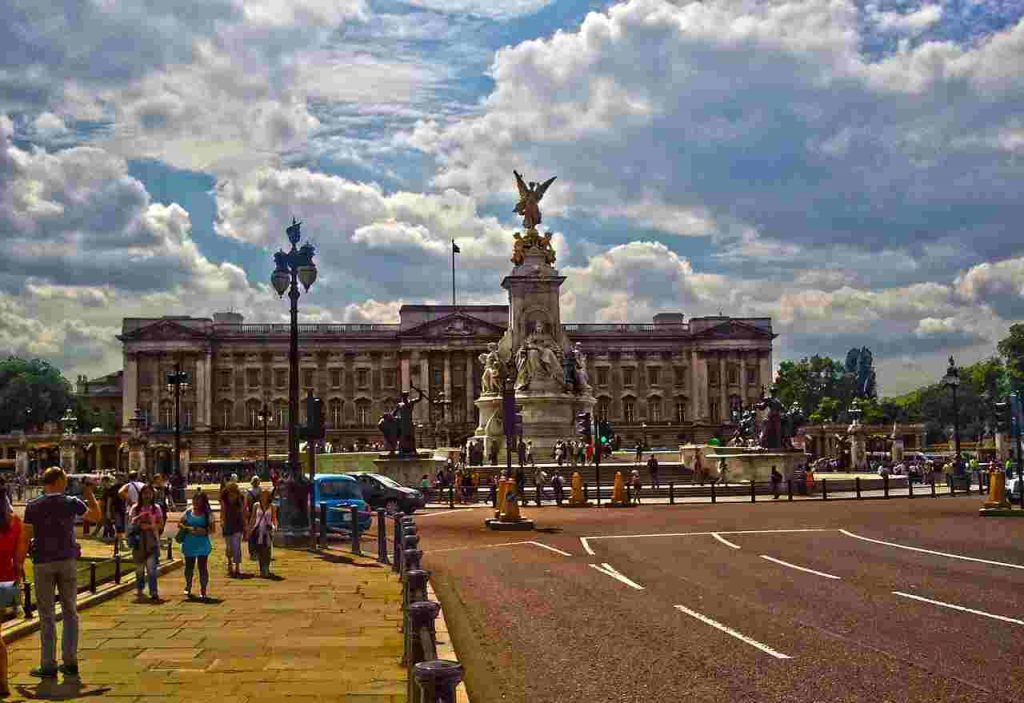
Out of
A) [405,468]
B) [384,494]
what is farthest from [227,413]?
[384,494]

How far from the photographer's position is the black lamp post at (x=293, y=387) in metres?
25.0

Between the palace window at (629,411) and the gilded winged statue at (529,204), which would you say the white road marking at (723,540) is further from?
the palace window at (629,411)

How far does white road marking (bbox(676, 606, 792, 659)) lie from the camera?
38.0ft

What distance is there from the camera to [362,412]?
13925cm

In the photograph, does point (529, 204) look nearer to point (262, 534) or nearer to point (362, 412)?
point (262, 534)

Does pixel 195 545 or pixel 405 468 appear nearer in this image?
pixel 195 545

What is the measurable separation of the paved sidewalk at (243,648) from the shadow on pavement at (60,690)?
10 mm

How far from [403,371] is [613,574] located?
391ft

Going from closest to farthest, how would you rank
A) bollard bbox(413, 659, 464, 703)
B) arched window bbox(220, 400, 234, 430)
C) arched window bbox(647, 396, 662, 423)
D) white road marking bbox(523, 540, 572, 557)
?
bollard bbox(413, 659, 464, 703)
white road marking bbox(523, 540, 572, 557)
arched window bbox(220, 400, 234, 430)
arched window bbox(647, 396, 662, 423)

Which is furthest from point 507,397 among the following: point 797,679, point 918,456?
point 918,456

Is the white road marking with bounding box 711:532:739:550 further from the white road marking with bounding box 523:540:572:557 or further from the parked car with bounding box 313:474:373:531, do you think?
the parked car with bounding box 313:474:373:531

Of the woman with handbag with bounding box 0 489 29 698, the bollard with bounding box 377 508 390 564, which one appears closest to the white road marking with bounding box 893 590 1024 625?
the bollard with bounding box 377 508 390 564

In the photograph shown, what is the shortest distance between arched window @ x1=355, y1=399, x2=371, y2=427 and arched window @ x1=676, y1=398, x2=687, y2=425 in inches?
1558

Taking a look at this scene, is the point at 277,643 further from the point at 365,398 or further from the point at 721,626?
the point at 365,398
